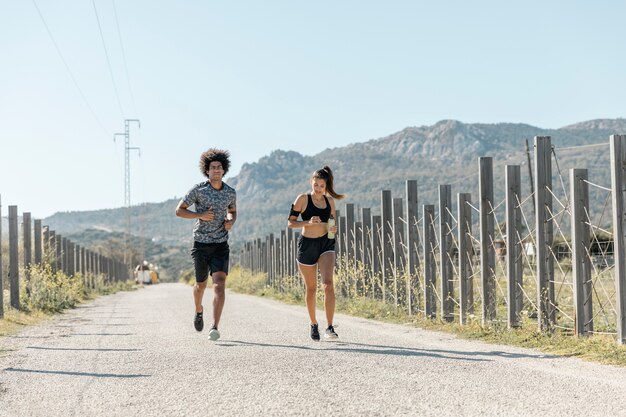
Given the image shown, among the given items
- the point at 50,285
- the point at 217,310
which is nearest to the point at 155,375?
the point at 217,310

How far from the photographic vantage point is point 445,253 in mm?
14375

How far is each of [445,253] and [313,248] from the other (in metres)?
4.07

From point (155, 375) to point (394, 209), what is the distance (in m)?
9.76

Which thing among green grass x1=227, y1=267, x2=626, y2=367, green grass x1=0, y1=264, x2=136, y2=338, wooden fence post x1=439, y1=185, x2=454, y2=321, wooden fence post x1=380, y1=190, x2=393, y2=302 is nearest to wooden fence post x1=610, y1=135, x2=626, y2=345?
green grass x1=227, y1=267, x2=626, y2=367

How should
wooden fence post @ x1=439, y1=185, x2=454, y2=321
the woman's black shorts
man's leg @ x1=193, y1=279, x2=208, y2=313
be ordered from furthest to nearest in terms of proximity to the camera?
wooden fence post @ x1=439, y1=185, x2=454, y2=321 < man's leg @ x1=193, y1=279, x2=208, y2=313 < the woman's black shorts

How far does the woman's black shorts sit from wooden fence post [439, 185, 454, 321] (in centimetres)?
384

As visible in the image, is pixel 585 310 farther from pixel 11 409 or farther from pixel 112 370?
pixel 11 409

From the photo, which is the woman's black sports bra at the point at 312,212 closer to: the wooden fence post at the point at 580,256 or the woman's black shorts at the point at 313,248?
the woman's black shorts at the point at 313,248

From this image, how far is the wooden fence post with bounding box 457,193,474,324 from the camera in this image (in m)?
13.4

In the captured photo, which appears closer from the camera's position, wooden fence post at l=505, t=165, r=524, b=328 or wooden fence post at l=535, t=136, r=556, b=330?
wooden fence post at l=535, t=136, r=556, b=330

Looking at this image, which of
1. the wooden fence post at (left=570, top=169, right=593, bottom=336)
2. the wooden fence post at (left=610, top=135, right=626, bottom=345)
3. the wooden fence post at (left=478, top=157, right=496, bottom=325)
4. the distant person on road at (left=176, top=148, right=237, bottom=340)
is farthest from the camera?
the wooden fence post at (left=478, top=157, right=496, bottom=325)

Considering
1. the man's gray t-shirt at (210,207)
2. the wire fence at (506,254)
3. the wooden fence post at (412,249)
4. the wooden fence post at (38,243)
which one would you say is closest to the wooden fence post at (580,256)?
the wire fence at (506,254)

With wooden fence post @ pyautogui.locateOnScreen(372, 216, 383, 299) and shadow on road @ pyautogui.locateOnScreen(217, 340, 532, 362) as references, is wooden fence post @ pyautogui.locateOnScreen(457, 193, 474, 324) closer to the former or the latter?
shadow on road @ pyautogui.locateOnScreen(217, 340, 532, 362)

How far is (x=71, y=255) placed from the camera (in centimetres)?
3641
